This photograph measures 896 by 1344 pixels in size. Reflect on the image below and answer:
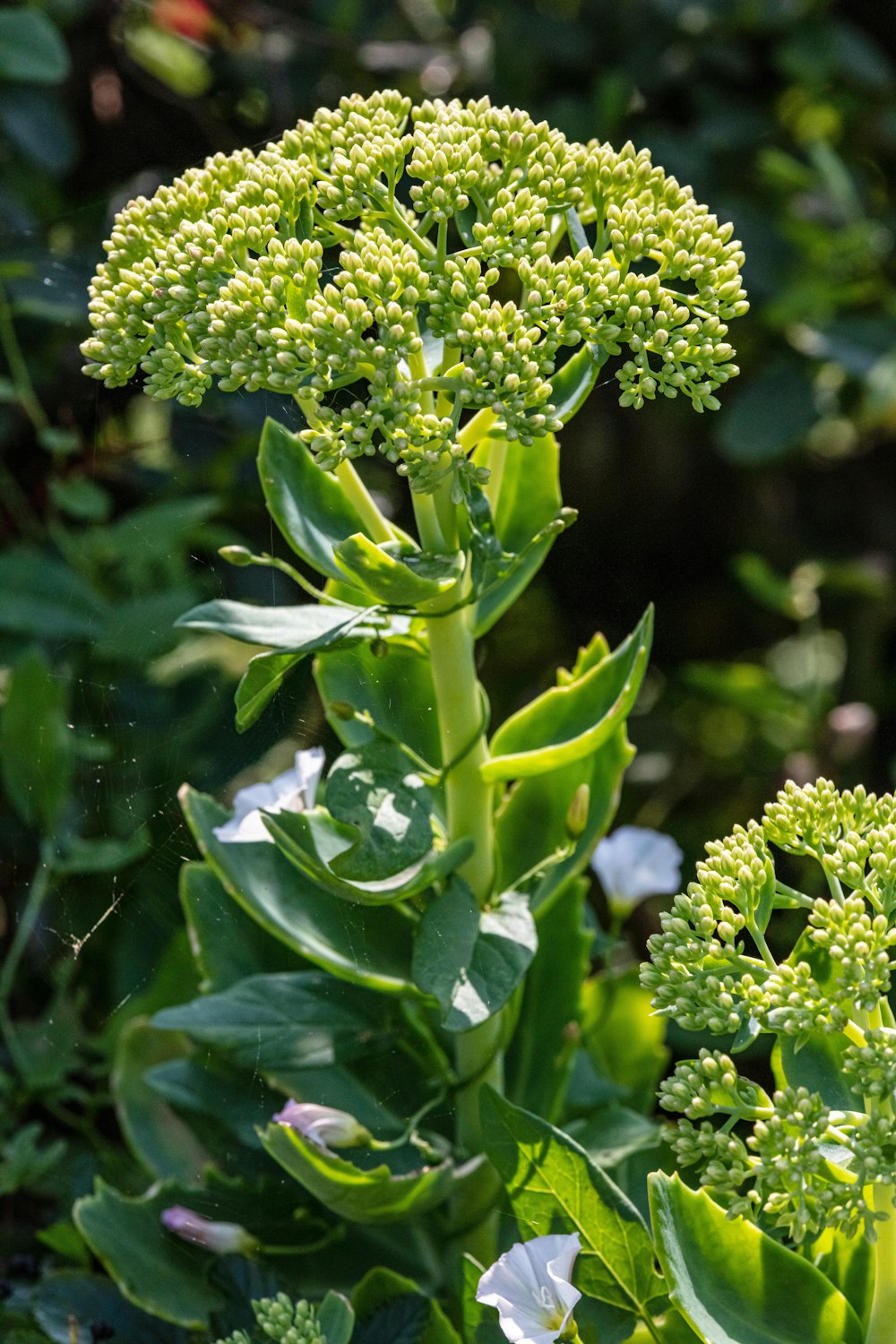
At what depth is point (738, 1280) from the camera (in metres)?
0.43

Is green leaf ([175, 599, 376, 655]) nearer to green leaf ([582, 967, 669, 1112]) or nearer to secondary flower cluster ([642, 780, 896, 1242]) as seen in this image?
secondary flower cluster ([642, 780, 896, 1242])

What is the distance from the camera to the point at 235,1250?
21.7 inches

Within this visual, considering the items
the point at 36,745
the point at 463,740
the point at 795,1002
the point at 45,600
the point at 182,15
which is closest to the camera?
the point at 795,1002

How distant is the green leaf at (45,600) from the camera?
842 millimetres

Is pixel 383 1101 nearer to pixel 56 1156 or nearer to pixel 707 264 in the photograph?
pixel 56 1156

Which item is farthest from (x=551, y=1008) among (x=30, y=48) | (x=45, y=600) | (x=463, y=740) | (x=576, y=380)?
(x=30, y=48)

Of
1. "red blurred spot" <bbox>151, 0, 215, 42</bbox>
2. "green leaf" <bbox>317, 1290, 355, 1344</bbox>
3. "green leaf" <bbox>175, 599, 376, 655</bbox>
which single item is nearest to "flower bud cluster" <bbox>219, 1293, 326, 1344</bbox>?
"green leaf" <bbox>317, 1290, 355, 1344</bbox>

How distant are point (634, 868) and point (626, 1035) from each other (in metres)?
0.08

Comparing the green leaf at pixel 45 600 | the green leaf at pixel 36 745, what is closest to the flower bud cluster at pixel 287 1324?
the green leaf at pixel 36 745

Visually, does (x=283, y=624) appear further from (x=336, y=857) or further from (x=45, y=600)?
(x=45, y=600)

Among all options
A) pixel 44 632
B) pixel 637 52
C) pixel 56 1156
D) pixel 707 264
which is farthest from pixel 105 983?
pixel 637 52

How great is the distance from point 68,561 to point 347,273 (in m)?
0.58

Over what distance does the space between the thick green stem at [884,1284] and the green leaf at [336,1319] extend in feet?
0.55

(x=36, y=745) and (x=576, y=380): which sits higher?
(x=576, y=380)
